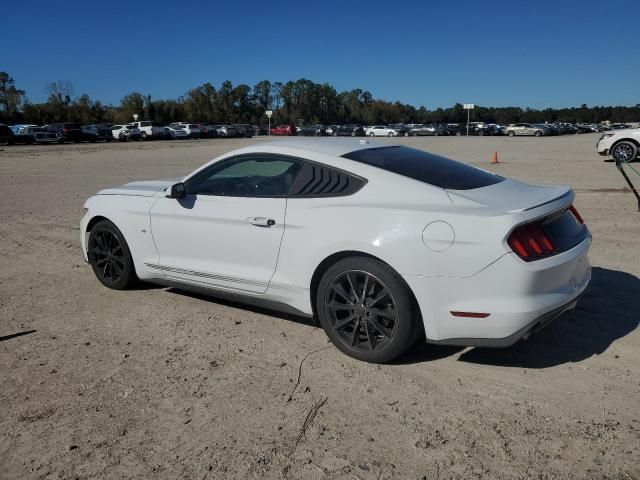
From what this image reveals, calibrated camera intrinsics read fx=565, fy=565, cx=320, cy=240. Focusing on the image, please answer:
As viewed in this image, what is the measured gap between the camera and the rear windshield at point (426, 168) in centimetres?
400

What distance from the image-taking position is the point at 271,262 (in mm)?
4270

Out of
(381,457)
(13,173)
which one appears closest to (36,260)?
(381,457)

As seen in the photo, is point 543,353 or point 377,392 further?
point 543,353

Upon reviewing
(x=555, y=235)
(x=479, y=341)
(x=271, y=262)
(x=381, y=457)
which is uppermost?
(x=555, y=235)

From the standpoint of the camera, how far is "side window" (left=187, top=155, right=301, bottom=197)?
4.39m

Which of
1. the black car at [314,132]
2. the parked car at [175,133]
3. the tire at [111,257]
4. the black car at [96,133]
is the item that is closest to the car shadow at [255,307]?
the tire at [111,257]

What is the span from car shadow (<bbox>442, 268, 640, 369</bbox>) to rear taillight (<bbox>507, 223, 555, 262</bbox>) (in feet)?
2.80

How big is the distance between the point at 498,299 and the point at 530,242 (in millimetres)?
405

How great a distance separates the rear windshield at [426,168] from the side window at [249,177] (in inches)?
20.7

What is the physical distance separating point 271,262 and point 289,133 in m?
67.9

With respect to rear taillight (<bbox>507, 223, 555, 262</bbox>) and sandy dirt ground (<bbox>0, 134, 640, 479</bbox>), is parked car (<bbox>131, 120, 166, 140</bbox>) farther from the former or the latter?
rear taillight (<bbox>507, 223, 555, 262</bbox>)

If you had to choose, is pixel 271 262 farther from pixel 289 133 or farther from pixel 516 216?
pixel 289 133

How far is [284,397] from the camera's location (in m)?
3.49

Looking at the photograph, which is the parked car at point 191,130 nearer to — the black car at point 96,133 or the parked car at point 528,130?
the black car at point 96,133
